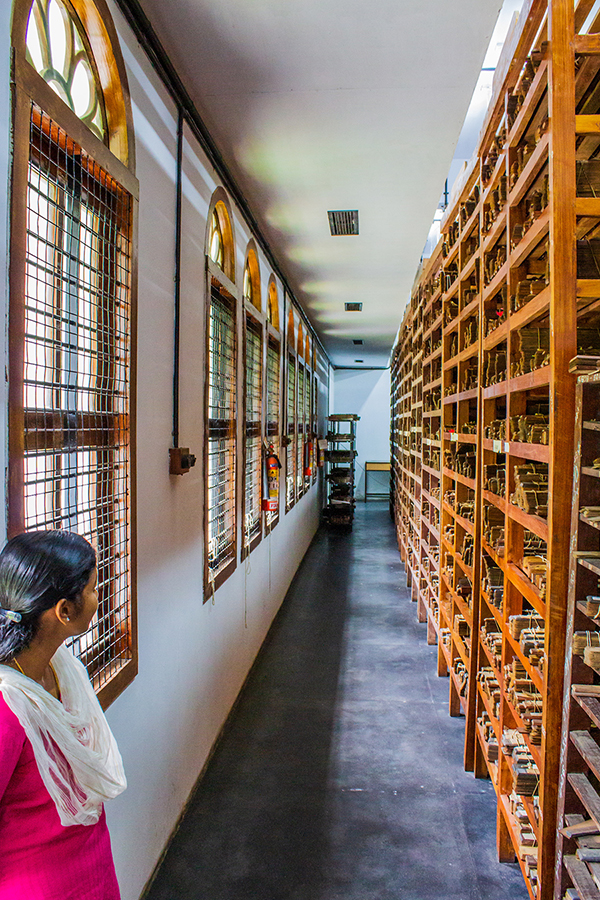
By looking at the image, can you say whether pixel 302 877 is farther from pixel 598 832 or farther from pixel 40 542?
pixel 40 542

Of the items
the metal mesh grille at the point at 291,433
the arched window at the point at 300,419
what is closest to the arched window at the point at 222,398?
the metal mesh grille at the point at 291,433

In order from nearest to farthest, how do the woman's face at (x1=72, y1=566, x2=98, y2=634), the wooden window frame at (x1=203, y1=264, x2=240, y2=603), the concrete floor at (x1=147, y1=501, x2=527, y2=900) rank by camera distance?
the woman's face at (x1=72, y1=566, x2=98, y2=634) → the concrete floor at (x1=147, y1=501, x2=527, y2=900) → the wooden window frame at (x1=203, y1=264, x2=240, y2=603)

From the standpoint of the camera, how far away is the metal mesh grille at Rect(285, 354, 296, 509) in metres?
7.50

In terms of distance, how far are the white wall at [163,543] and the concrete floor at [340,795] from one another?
0.79ft

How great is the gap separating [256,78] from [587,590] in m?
2.65

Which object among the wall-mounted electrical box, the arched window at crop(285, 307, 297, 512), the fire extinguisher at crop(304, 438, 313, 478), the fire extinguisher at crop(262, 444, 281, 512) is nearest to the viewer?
the wall-mounted electrical box

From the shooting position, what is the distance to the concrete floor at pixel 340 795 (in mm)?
2559

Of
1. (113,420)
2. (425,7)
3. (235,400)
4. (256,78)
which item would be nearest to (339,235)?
(235,400)

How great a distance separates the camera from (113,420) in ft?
6.97

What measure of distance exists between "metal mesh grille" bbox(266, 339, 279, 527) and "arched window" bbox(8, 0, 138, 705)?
3.58 metres

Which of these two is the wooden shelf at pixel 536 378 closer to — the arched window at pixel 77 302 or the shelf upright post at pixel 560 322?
the shelf upright post at pixel 560 322

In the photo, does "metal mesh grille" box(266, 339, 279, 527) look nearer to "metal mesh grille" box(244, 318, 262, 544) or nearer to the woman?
"metal mesh grille" box(244, 318, 262, 544)

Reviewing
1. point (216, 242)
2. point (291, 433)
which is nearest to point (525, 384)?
point (216, 242)

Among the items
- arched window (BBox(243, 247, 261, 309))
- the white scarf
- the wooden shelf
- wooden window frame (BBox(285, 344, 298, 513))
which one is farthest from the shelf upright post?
wooden window frame (BBox(285, 344, 298, 513))
